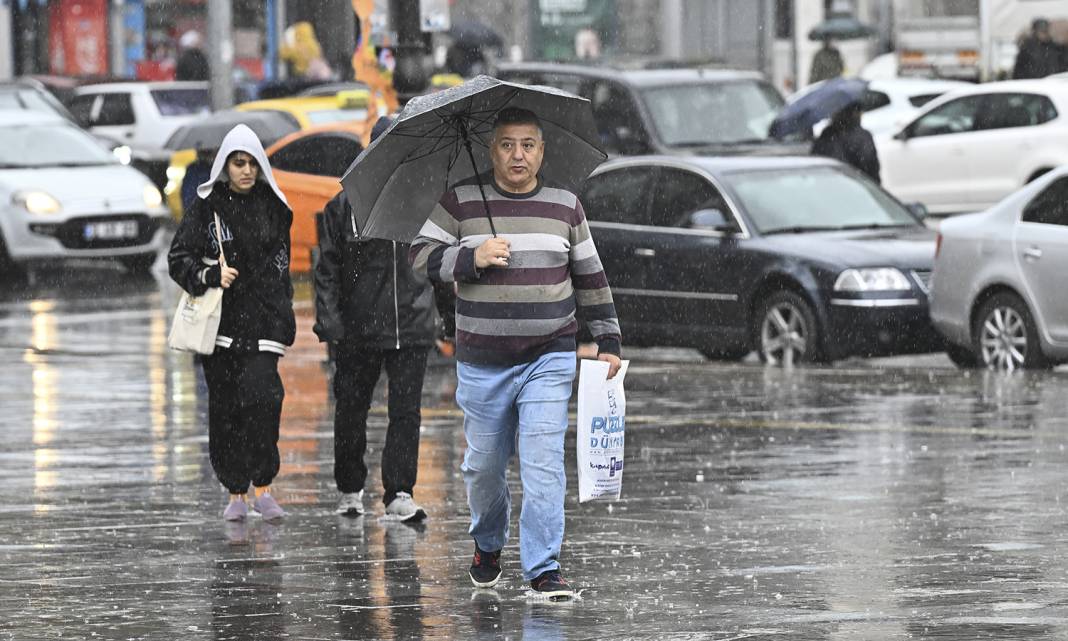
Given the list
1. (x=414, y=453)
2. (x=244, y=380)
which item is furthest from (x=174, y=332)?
(x=414, y=453)

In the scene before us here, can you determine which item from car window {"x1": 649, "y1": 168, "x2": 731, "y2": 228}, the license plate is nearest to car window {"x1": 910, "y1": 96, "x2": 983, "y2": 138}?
the license plate

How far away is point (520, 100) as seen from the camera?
8672 mm

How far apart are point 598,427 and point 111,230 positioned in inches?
639

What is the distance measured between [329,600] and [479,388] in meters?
0.86

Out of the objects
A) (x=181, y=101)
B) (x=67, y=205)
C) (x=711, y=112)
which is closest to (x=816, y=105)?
(x=711, y=112)

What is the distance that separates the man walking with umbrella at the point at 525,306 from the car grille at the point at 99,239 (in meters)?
15.8

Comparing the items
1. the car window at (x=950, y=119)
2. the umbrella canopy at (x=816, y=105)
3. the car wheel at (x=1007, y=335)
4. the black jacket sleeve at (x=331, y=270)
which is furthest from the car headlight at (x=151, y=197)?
the black jacket sleeve at (x=331, y=270)

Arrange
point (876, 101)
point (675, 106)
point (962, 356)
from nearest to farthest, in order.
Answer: point (962, 356) < point (675, 106) < point (876, 101)

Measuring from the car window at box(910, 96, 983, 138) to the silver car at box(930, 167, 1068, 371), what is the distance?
31.1 feet

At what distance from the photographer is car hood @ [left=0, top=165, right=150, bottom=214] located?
24.0 metres

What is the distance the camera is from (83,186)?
24.3m

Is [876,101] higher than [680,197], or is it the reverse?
[680,197]

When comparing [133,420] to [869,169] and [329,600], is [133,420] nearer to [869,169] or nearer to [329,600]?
[329,600]

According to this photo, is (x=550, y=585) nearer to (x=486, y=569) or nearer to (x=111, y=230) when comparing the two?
(x=486, y=569)
